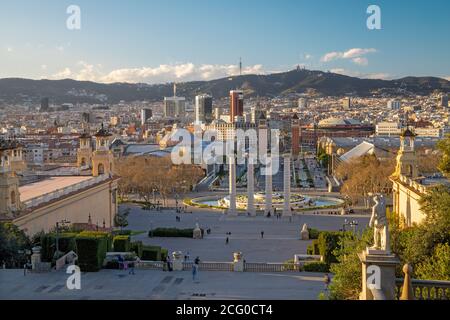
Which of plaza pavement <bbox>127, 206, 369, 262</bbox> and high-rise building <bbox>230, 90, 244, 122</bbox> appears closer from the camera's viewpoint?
plaza pavement <bbox>127, 206, 369, 262</bbox>

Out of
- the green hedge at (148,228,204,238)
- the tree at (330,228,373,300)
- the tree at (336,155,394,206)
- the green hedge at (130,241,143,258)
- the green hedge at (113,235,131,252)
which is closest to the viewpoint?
the tree at (330,228,373,300)

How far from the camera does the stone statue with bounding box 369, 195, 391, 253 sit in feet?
34.2

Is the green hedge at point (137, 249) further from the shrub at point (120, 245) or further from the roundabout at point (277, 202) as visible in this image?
the roundabout at point (277, 202)

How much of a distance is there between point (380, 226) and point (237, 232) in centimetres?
2756

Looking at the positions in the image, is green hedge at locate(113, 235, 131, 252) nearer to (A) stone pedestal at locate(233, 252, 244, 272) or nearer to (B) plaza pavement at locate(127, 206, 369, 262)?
(B) plaza pavement at locate(127, 206, 369, 262)

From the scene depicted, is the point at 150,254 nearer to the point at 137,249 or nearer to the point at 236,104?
the point at 137,249

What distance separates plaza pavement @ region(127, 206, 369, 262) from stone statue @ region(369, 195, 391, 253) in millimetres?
17191

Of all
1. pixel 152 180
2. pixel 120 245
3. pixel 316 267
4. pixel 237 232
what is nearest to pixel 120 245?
pixel 120 245

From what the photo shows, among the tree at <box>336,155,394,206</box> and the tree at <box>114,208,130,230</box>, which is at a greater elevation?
the tree at <box>336,155,394,206</box>

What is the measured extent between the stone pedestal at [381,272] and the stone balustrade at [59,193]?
20.4 metres

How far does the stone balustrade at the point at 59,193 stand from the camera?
93.3 ft

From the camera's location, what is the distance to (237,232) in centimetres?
3800

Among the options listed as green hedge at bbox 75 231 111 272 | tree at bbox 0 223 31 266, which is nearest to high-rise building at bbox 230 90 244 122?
tree at bbox 0 223 31 266
